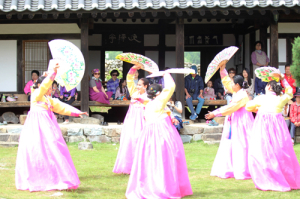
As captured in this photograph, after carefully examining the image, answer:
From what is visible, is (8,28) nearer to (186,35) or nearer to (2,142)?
(2,142)

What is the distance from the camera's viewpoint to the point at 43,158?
5180 mm

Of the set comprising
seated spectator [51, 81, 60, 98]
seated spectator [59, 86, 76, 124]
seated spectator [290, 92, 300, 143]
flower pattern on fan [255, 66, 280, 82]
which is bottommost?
seated spectator [290, 92, 300, 143]

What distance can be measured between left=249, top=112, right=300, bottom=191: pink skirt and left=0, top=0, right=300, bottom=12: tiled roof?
4.54 m

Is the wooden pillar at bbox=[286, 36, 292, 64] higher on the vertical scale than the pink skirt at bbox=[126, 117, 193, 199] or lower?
higher

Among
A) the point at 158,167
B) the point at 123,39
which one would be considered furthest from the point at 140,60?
the point at 123,39

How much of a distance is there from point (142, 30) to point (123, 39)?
716 millimetres

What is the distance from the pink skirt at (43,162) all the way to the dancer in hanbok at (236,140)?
2.44m

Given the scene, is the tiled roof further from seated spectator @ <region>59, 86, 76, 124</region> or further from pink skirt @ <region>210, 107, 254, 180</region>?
pink skirt @ <region>210, 107, 254, 180</region>

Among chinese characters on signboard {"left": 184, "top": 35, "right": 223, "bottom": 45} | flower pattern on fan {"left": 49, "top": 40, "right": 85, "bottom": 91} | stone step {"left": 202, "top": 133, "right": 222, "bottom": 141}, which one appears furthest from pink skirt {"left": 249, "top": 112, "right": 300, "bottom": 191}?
chinese characters on signboard {"left": 184, "top": 35, "right": 223, "bottom": 45}

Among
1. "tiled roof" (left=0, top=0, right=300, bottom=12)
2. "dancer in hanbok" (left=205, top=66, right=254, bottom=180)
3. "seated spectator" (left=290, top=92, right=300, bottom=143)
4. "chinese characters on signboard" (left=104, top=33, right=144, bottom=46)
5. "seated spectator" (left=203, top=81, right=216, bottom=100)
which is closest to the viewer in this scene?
"dancer in hanbok" (left=205, top=66, right=254, bottom=180)

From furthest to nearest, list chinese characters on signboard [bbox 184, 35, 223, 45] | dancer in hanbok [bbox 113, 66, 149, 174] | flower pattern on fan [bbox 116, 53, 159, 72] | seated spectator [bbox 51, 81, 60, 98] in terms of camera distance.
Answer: chinese characters on signboard [bbox 184, 35, 223, 45]
seated spectator [bbox 51, 81, 60, 98]
flower pattern on fan [bbox 116, 53, 159, 72]
dancer in hanbok [bbox 113, 66, 149, 174]

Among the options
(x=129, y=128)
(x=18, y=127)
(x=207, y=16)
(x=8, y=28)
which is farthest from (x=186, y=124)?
(x=8, y=28)

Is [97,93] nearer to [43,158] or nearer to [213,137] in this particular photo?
[213,137]

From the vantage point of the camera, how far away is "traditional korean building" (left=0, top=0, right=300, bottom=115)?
369 inches
